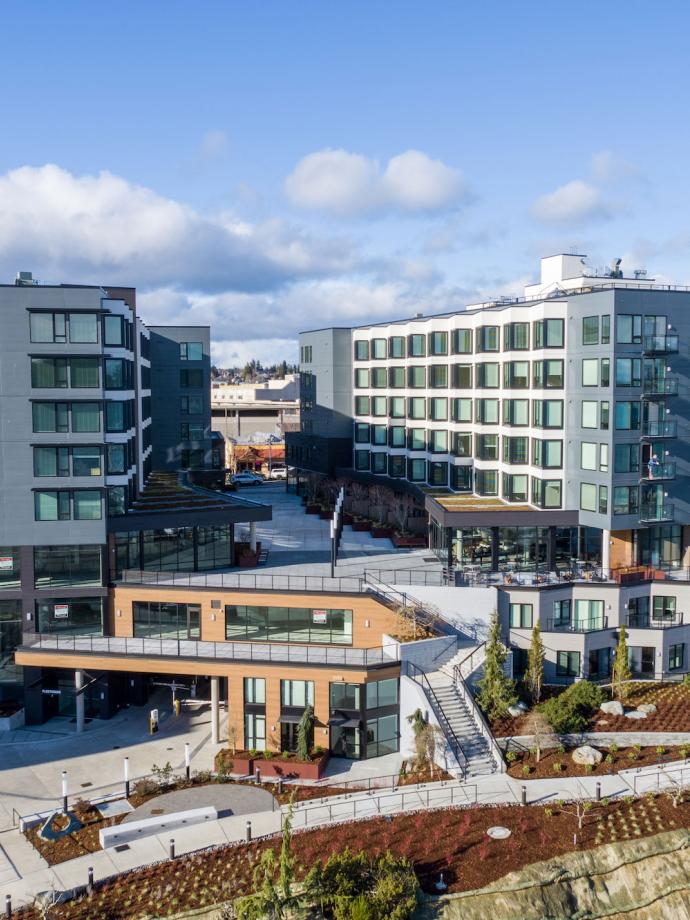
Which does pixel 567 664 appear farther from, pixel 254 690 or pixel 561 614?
pixel 254 690

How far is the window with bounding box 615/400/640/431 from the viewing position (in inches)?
→ 1772

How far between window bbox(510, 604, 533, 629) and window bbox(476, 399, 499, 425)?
12507 millimetres

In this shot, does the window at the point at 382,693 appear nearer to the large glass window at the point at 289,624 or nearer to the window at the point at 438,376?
the large glass window at the point at 289,624

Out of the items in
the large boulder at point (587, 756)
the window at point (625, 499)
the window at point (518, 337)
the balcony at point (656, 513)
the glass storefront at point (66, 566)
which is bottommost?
the large boulder at point (587, 756)

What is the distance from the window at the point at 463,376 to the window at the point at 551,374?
6.88 m

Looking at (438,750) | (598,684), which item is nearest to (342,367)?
(598,684)

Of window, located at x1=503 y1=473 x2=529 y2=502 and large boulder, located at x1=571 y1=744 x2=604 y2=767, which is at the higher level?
window, located at x1=503 y1=473 x2=529 y2=502

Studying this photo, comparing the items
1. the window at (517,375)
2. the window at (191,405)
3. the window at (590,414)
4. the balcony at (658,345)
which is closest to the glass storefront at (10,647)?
the window at (191,405)

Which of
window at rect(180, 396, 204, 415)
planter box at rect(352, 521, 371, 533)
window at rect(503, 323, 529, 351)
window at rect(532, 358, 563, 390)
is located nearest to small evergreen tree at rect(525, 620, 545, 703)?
window at rect(532, 358, 563, 390)

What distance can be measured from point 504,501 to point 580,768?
18.4 meters

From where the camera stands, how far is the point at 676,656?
4497cm

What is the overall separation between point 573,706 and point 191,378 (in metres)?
40.0

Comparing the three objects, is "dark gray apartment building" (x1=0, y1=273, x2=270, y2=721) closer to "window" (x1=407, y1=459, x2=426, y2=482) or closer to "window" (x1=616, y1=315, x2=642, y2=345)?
"window" (x1=407, y1=459, x2=426, y2=482)

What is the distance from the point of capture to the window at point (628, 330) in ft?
146
